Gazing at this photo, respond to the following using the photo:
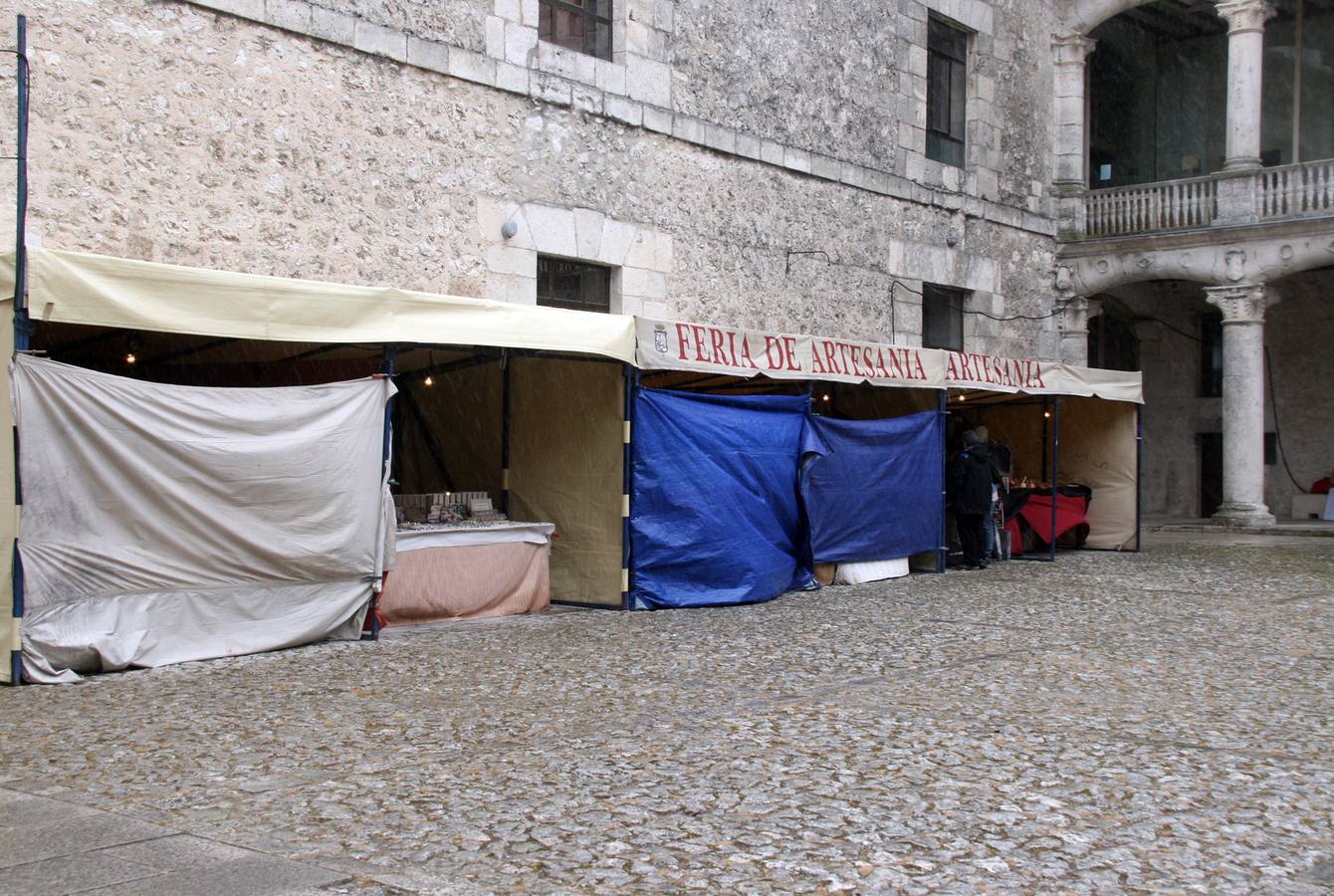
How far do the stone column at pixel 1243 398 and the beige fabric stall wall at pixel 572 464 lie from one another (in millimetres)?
12716

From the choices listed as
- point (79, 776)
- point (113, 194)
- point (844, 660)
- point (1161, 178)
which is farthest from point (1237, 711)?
point (1161, 178)

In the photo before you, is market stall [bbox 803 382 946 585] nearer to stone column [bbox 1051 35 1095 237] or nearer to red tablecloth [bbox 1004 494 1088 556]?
red tablecloth [bbox 1004 494 1088 556]

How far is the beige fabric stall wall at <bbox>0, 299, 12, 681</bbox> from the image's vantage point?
692 centimetres

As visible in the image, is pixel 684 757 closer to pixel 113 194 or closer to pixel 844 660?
pixel 844 660

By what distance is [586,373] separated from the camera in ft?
34.2

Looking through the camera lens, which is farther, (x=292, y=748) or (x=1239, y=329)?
(x=1239, y=329)

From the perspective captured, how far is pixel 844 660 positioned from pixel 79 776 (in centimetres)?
444

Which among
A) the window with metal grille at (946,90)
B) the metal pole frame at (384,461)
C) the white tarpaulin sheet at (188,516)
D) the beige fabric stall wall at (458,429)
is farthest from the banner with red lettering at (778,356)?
the window with metal grille at (946,90)

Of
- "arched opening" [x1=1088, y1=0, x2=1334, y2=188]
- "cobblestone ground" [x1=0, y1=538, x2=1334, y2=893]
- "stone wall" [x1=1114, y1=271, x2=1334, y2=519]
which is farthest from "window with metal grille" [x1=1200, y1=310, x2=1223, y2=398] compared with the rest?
"cobblestone ground" [x1=0, y1=538, x2=1334, y2=893]

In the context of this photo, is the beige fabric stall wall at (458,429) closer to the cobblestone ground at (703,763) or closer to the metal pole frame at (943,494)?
the cobblestone ground at (703,763)

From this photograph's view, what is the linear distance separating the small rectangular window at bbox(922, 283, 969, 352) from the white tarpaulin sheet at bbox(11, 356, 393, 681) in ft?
32.9

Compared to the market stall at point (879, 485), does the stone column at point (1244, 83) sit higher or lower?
higher

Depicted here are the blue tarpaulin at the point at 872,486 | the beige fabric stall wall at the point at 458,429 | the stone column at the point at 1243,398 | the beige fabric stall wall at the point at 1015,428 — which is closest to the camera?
the beige fabric stall wall at the point at 458,429

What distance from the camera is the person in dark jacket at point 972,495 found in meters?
14.0
